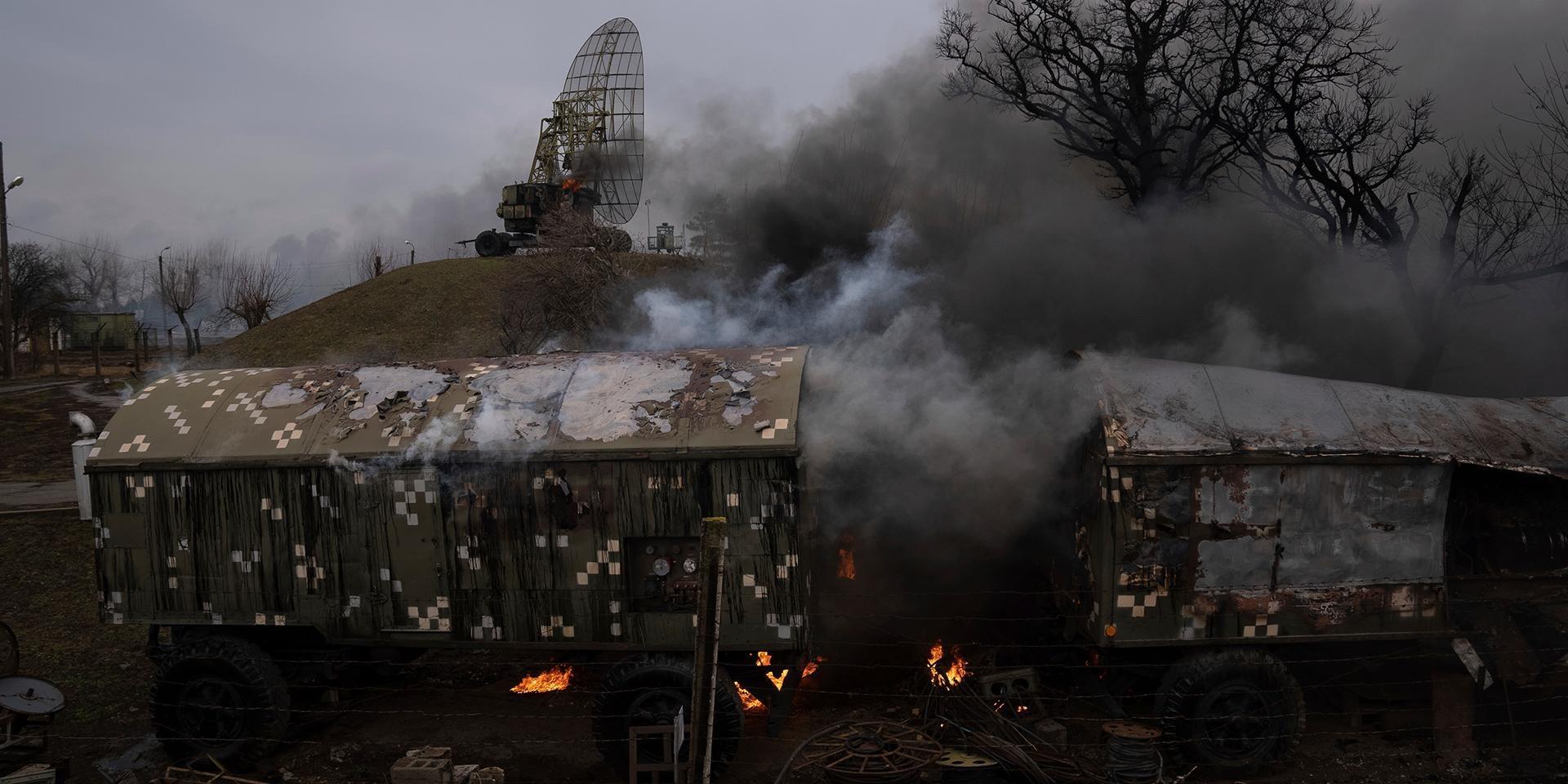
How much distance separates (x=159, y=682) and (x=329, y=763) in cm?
160

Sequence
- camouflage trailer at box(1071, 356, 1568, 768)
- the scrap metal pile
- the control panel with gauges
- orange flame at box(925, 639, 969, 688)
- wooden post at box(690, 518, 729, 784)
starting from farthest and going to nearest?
1. orange flame at box(925, 639, 969, 688)
2. the control panel with gauges
3. camouflage trailer at box(1071, 356, 1568, 768)
4. the scrap metal pile
5. wooden post at box(690, 518, 729, 784)

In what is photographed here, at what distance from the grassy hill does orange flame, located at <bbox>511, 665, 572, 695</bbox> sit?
1851 centimetres

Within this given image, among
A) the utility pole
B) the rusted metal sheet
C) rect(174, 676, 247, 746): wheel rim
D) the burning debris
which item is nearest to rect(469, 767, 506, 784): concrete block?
rect(174, 676, 247, 746): wheel rim

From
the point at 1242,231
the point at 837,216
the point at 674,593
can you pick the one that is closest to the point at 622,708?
the point at 674,593

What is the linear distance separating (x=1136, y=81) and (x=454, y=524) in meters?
13.1

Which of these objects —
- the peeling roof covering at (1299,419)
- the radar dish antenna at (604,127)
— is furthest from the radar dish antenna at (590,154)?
the peeling roof covering at (1299,419)

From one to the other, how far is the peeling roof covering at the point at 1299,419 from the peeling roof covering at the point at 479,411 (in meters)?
2.75

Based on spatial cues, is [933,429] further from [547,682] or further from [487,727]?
[487,727]

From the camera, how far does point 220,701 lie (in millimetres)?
7391

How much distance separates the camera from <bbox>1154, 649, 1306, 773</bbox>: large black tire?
6848 mm

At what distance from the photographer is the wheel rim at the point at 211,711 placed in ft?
24.0

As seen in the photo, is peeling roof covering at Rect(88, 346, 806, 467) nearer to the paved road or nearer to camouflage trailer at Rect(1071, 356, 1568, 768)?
camouflage trailer at Rect(1071, 356, 1568, 768)

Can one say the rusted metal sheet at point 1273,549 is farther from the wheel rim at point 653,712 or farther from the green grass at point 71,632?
the green grass at point 71,632

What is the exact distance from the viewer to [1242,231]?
1004cm
